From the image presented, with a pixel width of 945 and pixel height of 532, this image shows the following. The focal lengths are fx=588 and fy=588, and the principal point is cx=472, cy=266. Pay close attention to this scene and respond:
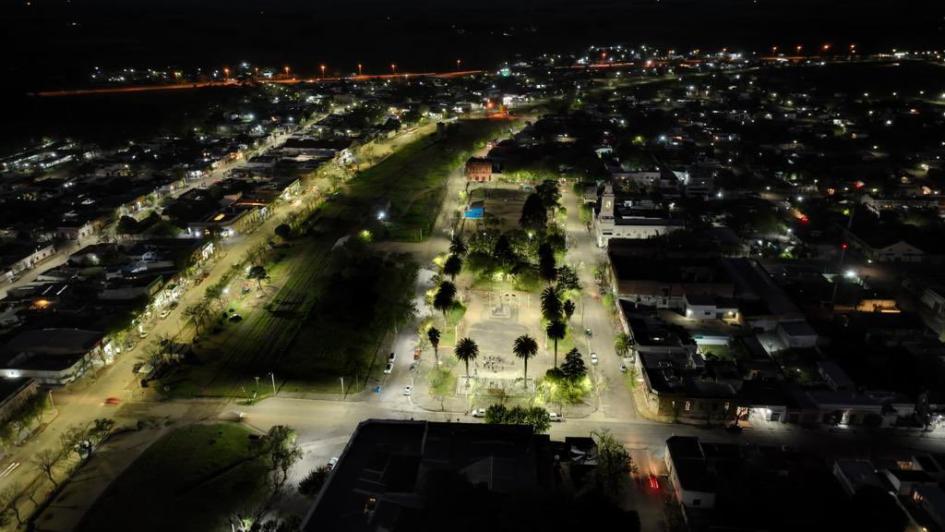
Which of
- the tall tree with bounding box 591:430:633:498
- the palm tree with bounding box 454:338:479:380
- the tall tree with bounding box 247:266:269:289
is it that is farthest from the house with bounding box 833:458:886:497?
the tall tree with bounding box 247:266:269:289

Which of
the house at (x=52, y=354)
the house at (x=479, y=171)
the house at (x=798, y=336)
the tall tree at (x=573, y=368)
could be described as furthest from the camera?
the house at (x=479, y=171)

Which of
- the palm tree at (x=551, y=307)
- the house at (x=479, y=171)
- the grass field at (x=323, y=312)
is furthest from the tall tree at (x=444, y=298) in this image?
the house at (x=479, y=171)

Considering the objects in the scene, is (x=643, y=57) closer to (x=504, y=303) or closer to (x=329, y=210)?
(x=329, y=210)

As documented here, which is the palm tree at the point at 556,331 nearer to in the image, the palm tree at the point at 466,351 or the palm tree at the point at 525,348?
the palm tree at the point at 525,348

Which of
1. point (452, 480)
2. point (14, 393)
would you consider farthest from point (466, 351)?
point (14, 393)

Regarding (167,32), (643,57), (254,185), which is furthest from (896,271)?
(167,32)
